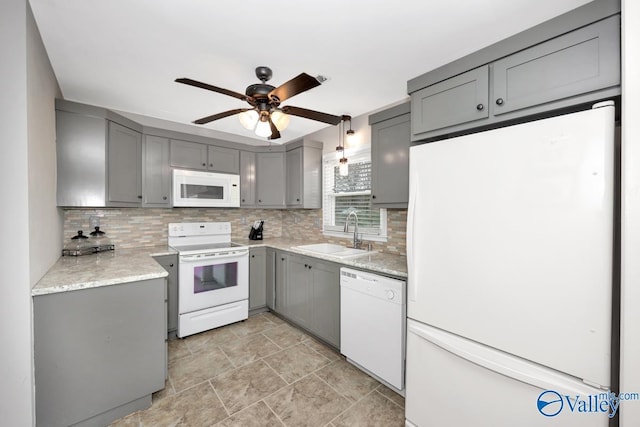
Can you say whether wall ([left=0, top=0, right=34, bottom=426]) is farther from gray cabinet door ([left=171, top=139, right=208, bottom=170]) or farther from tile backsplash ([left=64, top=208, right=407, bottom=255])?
gray cabinet door ([left=171, top=139, right=208, bottom=170])

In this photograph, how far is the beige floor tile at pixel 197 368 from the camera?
2109mm

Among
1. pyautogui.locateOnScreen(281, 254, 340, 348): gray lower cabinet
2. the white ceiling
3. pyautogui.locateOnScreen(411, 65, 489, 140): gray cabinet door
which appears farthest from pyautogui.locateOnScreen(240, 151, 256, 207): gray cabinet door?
pyautogui.locateOnScreen(411, 65, 489, 140): gray cabinet door

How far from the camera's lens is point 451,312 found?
146 cm

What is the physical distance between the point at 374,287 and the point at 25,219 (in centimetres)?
218

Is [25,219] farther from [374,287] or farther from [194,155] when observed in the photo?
[374,287]

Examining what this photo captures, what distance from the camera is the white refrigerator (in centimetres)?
105

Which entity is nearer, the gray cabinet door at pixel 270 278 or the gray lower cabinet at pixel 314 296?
the gray lower cabinet at pixel 314 296

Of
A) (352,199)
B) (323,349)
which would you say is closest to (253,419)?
(323,349)

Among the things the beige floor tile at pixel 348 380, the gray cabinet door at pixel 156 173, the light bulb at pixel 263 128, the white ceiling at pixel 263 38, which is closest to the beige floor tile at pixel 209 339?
the beige floor tile at pixel 348 380

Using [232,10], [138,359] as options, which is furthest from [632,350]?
[138,359]

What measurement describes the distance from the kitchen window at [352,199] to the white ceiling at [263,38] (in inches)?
36.3

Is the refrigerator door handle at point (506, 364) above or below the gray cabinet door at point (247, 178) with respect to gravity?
below

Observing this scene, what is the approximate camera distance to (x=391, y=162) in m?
2.36

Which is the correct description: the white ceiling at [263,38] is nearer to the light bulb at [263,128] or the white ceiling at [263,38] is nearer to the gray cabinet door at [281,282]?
the light bulb at [263,128]
